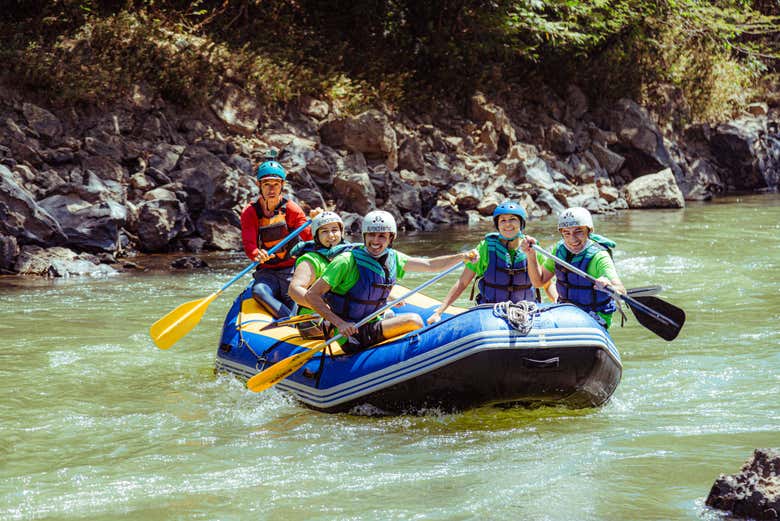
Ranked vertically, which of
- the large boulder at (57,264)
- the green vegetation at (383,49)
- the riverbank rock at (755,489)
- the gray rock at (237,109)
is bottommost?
the large boulder at (57,264)

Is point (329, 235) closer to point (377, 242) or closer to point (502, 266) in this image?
point (377, 242)

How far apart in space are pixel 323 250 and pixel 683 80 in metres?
18.2

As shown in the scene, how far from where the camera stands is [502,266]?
5.96 meters

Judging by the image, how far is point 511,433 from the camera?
517 centimetres

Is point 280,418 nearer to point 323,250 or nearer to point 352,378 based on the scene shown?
point 352,378

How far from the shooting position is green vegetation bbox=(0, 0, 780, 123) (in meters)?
14.0

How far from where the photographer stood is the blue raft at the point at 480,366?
5.10 m

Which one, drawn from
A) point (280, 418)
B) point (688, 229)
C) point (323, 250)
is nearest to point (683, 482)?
point (280, 418)

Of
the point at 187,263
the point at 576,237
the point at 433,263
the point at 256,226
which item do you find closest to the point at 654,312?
the point at 576,237

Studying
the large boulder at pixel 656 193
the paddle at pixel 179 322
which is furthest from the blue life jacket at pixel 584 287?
the large boulder at pixel 656 193

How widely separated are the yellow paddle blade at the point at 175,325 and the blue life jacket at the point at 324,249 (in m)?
0.81

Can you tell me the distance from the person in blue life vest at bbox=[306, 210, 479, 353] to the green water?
20.8 inches

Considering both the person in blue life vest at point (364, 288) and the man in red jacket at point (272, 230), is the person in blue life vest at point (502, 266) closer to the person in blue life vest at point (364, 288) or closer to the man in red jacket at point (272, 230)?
the person in blue life vest at point (364, 288)

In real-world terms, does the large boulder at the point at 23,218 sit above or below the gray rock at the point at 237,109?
below
